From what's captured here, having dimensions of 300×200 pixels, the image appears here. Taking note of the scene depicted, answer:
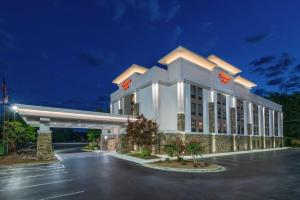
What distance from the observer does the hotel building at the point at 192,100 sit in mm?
41125

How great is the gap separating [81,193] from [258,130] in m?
60.6

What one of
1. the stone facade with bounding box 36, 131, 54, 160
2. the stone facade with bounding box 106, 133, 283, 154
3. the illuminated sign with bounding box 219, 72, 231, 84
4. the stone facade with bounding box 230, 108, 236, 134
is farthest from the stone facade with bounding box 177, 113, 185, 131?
the stone facade with bounding box 36, 131, 54, 160

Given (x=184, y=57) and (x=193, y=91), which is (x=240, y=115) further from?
(x=184, y=57)

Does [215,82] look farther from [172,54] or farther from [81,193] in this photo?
[81,193]

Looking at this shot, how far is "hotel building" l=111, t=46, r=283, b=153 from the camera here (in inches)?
1619

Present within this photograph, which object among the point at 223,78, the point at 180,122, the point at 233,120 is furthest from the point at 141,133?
the point at 233,120

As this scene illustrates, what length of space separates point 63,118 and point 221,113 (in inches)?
1245

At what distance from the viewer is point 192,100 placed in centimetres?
4262

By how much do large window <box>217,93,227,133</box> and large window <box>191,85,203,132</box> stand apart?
6.33m

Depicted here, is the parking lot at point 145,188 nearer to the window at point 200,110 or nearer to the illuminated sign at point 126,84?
the window at point 200,110

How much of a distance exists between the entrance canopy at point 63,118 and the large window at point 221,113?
18.4 meters

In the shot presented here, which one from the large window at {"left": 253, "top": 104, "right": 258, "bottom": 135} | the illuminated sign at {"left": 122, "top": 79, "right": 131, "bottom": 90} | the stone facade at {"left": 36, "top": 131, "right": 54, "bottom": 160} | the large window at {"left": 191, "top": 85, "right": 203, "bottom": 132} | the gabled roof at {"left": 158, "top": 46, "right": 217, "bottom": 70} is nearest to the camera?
the stone facade at {"left": 36, "top": 131, "right": 54, "bottom": 160}

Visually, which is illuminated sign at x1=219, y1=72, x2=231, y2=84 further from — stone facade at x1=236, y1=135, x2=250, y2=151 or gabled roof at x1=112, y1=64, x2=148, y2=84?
gabled roof at x1=112, y1=64, x2=148, y2=84

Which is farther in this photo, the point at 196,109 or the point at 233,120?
the point at 233,120
